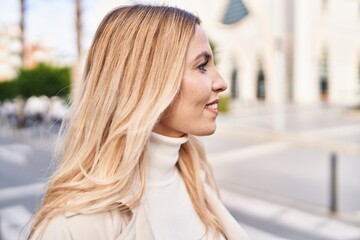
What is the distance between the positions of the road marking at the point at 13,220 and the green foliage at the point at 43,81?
11.4m

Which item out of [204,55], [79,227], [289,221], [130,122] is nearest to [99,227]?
[79,227]

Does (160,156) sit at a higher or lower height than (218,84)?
lower

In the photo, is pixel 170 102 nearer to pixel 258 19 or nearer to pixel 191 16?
pixel 191 16

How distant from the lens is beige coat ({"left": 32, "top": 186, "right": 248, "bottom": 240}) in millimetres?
995

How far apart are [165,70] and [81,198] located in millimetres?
416

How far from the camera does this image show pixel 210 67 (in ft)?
4.17

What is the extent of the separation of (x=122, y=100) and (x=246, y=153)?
9553 mm

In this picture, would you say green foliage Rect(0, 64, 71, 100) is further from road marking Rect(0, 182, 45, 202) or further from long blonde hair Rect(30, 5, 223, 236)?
long blonde hair Rect(30, 5, 223, 236)

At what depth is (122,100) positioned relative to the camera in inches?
44.8

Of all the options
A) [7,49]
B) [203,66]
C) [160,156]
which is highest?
[203,66]

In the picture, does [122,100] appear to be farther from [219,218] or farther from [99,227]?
[219,218]

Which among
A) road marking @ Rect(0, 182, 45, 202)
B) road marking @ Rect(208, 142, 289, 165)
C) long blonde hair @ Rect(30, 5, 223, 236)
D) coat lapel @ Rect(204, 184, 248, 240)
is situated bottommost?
road marking @ Rect(208, 142, 289, 165)

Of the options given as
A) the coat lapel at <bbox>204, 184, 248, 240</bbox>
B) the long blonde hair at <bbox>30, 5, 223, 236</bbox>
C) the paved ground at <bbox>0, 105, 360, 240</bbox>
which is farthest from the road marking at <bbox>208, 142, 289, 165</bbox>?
the long blonde hair at <bbox>30, 5, 223, 236</bbox>

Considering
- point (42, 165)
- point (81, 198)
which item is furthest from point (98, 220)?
point (42, 165)
